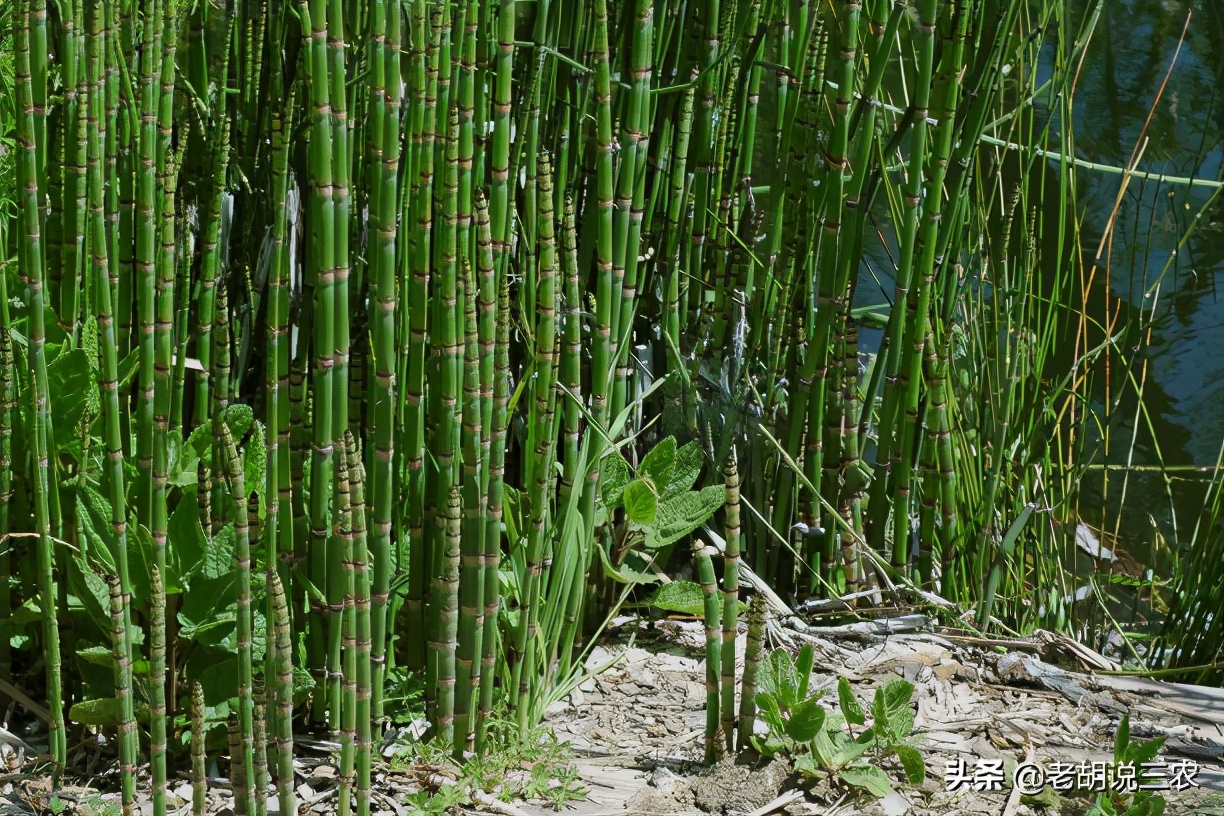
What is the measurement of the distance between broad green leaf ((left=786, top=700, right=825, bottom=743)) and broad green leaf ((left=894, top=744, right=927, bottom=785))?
10cm

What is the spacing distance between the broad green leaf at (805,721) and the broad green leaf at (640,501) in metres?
0.36

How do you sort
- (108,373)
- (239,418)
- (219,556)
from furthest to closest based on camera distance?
(239,418)
(219,556)
(108,373)

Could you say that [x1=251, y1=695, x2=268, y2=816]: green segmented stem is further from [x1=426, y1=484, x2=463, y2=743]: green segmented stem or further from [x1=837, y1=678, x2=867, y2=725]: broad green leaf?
[x1=837, y1=678, x2=867, y2=725]: broad green leaf

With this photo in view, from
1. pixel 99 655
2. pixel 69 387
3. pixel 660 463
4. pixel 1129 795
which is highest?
pixel 69 387

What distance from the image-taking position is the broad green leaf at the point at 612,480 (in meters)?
1.59

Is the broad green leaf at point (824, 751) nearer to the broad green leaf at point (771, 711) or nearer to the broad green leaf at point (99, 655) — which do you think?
the broad green leaf at point (771, 711)

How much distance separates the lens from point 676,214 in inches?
68.6

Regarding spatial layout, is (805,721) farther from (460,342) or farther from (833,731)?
(460,342)

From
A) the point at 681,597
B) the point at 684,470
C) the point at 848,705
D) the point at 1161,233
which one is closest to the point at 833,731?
the point at 848,705

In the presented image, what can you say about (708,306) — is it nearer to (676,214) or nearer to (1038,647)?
(676,214)

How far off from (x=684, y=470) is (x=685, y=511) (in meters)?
0.06

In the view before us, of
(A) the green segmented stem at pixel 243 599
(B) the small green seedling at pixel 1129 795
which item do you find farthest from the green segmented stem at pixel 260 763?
(B) the small green seedling at pixel 1129 795

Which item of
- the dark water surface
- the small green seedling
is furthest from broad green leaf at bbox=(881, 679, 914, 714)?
the dark water surface

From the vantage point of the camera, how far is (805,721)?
1.29 meters
